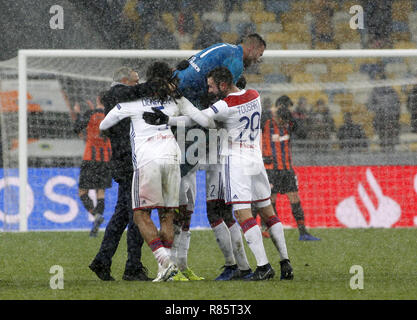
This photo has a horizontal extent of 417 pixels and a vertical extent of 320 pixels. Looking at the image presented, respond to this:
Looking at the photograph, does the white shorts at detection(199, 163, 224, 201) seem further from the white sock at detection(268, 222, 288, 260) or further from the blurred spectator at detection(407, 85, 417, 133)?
the blurred spectator at detection(407, 85, 417, 133)

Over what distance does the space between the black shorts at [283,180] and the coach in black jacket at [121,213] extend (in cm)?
516

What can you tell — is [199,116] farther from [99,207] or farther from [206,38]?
[206,38]

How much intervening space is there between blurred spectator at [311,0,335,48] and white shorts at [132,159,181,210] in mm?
11466

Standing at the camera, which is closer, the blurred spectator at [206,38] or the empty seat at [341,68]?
the blurred spectator at [206,38]

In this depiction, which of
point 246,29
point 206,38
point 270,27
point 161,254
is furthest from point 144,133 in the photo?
point 270,27

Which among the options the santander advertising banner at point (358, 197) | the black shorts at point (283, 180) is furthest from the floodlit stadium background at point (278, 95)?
the black shorts at point (283, 180)

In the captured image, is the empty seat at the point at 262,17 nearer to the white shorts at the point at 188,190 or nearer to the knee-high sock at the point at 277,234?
the white shorts at the point at 188,190

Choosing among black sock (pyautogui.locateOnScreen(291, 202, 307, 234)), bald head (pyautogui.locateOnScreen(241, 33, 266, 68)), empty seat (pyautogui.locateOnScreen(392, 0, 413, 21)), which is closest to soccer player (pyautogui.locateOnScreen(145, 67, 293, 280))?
bald head (pyautogui.locateOnScreen(241, 33, 266, 68))

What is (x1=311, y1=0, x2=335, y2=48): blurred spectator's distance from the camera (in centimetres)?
1830

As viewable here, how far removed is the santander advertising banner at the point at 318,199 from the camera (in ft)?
44.4

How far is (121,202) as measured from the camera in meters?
7.47

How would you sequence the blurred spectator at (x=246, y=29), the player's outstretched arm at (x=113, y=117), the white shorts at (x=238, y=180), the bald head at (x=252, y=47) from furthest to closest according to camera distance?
1. the blurred spectator at (x=246, y=29)
2. the bald head at (x=252, y=47)
3. the white shorts at (x=238, y=180)
4. the player's outstretched arm at (x=113, y=117)
